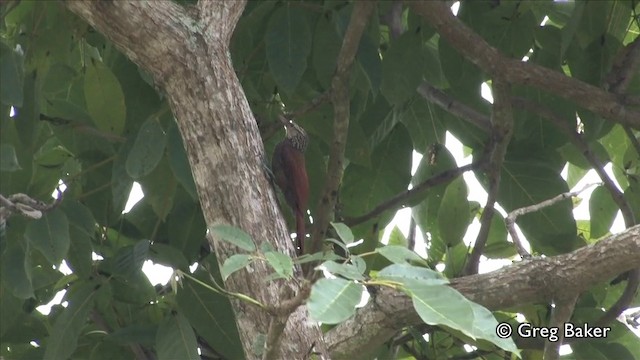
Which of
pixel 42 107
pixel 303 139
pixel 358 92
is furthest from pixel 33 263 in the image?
pixel 358 92

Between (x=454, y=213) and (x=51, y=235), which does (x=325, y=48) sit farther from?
(x=51, y=235)

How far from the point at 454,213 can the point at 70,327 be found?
1319 millimetres

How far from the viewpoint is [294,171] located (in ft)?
10.8

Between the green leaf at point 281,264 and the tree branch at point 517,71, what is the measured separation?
1.66 meters

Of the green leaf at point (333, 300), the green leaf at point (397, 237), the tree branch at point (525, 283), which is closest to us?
the green leaf at point (333, 300)

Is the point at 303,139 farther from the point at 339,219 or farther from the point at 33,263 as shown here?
the point at 33,263

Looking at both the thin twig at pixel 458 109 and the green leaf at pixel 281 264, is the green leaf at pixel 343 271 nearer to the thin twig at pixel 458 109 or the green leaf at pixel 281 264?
the green leaf at pixel 281 264

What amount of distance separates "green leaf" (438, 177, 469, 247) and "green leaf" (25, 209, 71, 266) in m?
1.25

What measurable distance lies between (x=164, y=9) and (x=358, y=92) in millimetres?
1152

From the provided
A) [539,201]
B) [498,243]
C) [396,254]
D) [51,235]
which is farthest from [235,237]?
[498,243]

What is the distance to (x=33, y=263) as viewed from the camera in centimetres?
360

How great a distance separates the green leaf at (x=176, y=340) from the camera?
9.73 feet

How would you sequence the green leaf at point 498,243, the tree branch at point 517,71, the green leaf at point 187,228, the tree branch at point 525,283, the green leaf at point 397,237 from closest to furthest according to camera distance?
the tree branch at point 525,283, the tree branch at point 517,71, the green leaf at point 187,228, the green leaf at point 498,243, the green leaf at point 397,237

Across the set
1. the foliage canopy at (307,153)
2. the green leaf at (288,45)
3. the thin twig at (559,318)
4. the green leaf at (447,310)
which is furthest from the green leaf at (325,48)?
the green leaf at (447,310)
